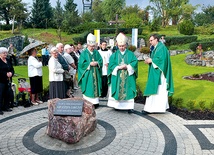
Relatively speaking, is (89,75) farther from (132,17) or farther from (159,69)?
(132,17)

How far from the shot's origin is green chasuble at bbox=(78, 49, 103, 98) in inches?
313

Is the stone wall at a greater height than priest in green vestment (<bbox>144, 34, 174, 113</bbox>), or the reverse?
the stone wall

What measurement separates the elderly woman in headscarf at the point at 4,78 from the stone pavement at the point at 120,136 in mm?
457

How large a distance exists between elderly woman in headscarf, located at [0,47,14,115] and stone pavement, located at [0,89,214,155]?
1.50 feet

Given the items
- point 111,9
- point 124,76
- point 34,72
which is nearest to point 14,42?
point 34,72

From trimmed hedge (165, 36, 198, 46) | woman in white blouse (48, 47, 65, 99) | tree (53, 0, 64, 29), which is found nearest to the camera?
woman in white blouse (48, 47, 65, 99)

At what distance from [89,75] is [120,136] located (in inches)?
105

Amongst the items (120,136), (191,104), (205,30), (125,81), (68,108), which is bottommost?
(120,136)

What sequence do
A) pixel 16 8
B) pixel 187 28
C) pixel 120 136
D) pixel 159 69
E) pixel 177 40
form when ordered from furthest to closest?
pixel 16 8
pixel 187 28
pixel 177 40
pixel 159 69
pixel 120 136

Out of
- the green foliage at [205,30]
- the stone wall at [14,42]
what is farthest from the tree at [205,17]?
the stone wall at [14,42]

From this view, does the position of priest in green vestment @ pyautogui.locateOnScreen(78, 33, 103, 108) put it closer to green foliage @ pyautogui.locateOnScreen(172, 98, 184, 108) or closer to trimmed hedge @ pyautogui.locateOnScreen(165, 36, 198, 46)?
green foliage @ pyautogui.locateOnScreen(172, 98, 184, 108)

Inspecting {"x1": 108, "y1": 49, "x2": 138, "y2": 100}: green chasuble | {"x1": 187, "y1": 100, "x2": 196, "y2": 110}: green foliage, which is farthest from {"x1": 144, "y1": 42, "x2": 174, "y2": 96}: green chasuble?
{"x1": 187, "y1": 100, "x2": 196, "y2": 110}: green foliage

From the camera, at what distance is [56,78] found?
25.6 ft

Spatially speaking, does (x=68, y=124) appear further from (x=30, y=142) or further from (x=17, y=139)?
(x=17, y=139)
